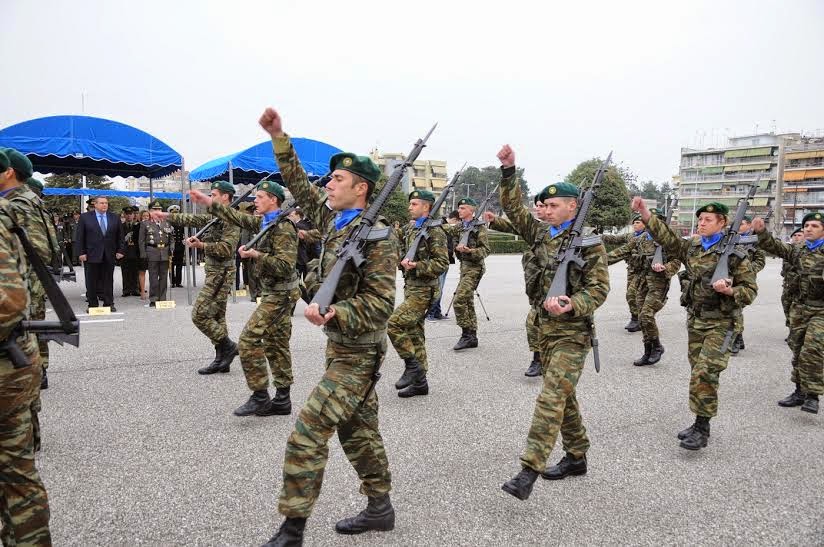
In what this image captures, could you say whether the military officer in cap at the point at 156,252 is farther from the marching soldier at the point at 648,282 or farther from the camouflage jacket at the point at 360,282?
the camouflage jacket at the point at 360,282

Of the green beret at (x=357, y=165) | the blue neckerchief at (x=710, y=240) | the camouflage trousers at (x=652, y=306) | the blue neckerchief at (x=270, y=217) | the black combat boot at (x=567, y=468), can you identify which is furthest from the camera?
the camouflage trousers at (x=652, y=306)

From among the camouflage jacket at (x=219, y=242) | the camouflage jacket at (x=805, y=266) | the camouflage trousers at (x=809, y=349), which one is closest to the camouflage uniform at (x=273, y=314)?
the camouflage jacket at (x=219, y=242)

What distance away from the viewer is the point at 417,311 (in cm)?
582

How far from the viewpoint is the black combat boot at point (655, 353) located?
7230mm

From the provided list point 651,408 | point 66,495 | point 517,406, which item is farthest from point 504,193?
point 66,495

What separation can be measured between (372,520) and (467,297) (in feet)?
16.5

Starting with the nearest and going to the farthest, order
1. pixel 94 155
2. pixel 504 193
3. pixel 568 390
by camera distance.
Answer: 1. pixel 568 390
2. pixel 504 193
3. pixel 94 155

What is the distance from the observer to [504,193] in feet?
12.8

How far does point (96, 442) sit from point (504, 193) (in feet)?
11.9

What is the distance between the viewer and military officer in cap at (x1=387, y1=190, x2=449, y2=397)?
569 cm

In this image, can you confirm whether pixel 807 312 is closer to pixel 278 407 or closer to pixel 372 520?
pixel 372 520

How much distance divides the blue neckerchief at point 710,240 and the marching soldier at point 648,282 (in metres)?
1.55

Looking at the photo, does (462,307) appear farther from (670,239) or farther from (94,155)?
(94,155)

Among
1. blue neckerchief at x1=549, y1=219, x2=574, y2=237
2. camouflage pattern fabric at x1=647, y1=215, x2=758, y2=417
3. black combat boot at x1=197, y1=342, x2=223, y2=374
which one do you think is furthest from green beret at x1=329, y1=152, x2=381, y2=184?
black combat boot at x1=197, y1=342, x2=223, y2=374
